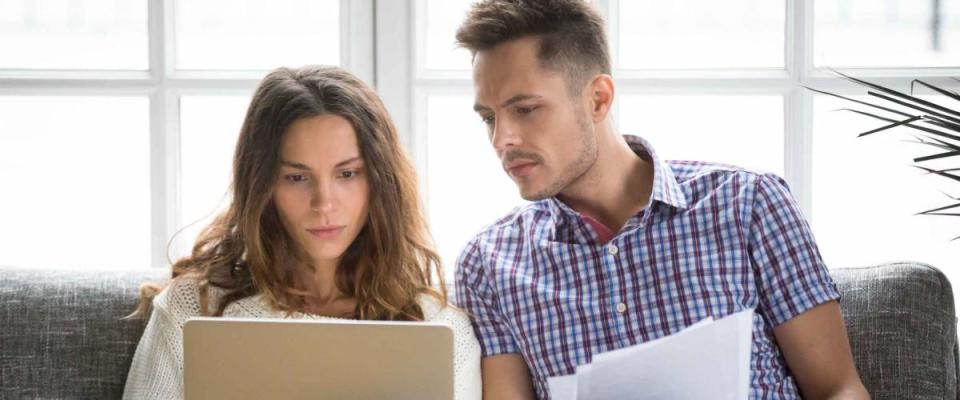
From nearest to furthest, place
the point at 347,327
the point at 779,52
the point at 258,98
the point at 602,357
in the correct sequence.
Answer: the point at 347,327 → the point at 602,357 → the point at 258,98 → the point at 779,52

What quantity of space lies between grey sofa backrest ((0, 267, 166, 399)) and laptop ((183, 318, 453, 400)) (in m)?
0.71

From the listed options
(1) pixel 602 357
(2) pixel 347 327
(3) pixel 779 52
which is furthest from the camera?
(3) pixel 779 52

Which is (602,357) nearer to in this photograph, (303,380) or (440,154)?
(303,380)

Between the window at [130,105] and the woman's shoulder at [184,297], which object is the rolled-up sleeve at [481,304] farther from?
the window at [130,105]

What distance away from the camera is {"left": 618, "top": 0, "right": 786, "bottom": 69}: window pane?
230cm

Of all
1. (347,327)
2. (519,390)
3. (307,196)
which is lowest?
(519,390)

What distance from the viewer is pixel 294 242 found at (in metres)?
1.87

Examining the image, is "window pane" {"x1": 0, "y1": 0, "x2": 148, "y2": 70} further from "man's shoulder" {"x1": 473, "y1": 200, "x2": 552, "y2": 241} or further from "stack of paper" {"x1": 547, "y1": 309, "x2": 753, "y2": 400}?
"stack of paper" {"x1": 547, "y1": 309, "x2": 753, "y2": 400}

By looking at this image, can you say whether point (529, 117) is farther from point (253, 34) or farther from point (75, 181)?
point (75, 181)

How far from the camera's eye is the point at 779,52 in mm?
2299

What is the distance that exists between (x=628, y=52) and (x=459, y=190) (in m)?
0.51

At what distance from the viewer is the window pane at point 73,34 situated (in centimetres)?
240

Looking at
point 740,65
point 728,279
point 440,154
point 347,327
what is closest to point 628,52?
point 740,65

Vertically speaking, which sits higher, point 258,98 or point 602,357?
point 258,98
